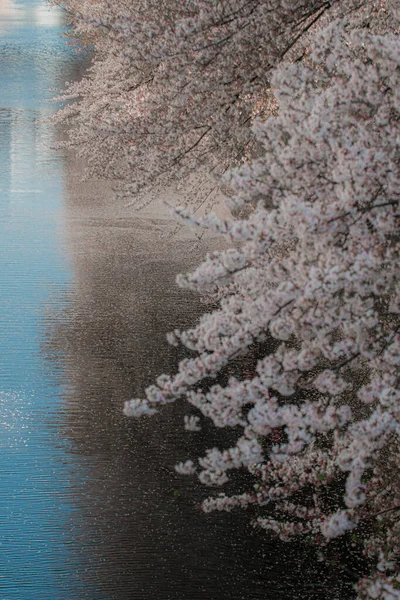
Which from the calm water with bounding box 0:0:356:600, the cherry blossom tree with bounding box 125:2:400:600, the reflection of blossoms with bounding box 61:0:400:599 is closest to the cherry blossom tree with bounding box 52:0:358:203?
the calm water with bounding box 0:0:356:600

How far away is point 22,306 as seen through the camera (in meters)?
8.03

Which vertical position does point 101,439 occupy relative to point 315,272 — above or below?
below

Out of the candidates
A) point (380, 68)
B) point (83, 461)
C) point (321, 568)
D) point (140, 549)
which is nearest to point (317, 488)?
point (321, 568)

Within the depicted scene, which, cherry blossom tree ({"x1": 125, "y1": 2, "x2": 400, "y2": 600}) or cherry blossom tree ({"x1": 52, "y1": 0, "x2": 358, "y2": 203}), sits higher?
cherry blossom tree ({"x1": 52, "y1": 0, "x2": 358, "y2": 203})

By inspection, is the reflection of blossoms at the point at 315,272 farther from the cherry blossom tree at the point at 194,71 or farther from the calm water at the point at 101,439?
the cherry blossom tree at the point at 194,71

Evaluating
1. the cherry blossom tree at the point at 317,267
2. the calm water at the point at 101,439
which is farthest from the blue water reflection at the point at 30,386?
the cherry blossom tree at the point at 317,267

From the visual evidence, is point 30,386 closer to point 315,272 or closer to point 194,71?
point 194,71

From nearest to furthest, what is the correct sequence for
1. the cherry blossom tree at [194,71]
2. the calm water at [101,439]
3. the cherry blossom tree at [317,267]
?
1. the cherry blossom tree at [317,267]
2. the calm water at [101,439]
3. the cherry blossom tree at [194,71]

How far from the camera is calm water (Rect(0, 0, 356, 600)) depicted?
4.12 m

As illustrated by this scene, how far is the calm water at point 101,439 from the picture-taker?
13.5 ft

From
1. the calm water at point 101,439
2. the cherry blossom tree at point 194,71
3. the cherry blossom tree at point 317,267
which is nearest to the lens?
the cherry blossom tree at point 317,267

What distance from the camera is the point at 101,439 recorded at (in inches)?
217

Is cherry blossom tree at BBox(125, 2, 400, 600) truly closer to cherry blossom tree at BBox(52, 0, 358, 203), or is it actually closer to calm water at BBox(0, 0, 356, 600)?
calm water at BBox(0, 0, 356, 600)

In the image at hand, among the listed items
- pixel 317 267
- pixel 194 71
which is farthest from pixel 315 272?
pixel 194 71
